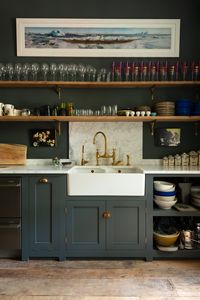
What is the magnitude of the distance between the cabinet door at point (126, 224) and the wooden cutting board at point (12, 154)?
1258 mm

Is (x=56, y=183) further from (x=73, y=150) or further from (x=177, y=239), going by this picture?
(x=177, y=239)

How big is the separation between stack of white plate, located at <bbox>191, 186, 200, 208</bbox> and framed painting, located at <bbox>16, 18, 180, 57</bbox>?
5.44ft

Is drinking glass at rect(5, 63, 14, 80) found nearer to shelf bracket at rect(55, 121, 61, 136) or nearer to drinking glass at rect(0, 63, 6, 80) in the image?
drinking glass at rect(0, 63, 6, 80)

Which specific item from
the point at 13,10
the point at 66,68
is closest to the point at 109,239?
the point at 66,68

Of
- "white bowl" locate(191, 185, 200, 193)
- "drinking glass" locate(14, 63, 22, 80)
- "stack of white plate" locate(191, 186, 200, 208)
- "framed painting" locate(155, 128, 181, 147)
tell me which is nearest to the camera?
"stack of white plate" locate(191, 186, 200, 208)

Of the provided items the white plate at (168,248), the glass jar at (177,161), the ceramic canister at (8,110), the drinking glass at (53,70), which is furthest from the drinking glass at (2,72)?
the white plate at (168,248)

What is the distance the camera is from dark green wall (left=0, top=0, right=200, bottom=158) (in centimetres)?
336

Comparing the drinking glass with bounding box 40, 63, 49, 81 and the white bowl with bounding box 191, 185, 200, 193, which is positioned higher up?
the drinking glass with bounding box 40, 63, 49, 81

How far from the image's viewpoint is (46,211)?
9.21 feet

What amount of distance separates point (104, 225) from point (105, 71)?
177 cm

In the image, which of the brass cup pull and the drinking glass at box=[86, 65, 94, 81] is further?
the drinking glass at box=[86, 65, 94, 81]

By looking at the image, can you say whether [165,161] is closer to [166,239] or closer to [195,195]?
[195,195]

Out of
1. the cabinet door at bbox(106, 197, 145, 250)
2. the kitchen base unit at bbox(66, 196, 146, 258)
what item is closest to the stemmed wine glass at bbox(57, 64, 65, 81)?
the kitchen base unit at bbox(66, 196, 146, 258)

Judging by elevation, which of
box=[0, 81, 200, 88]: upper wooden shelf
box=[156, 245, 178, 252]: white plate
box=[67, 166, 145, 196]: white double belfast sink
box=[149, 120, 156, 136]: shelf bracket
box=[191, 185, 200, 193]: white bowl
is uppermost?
box=[0, 81, 200, 88]: upper wooden shelf
